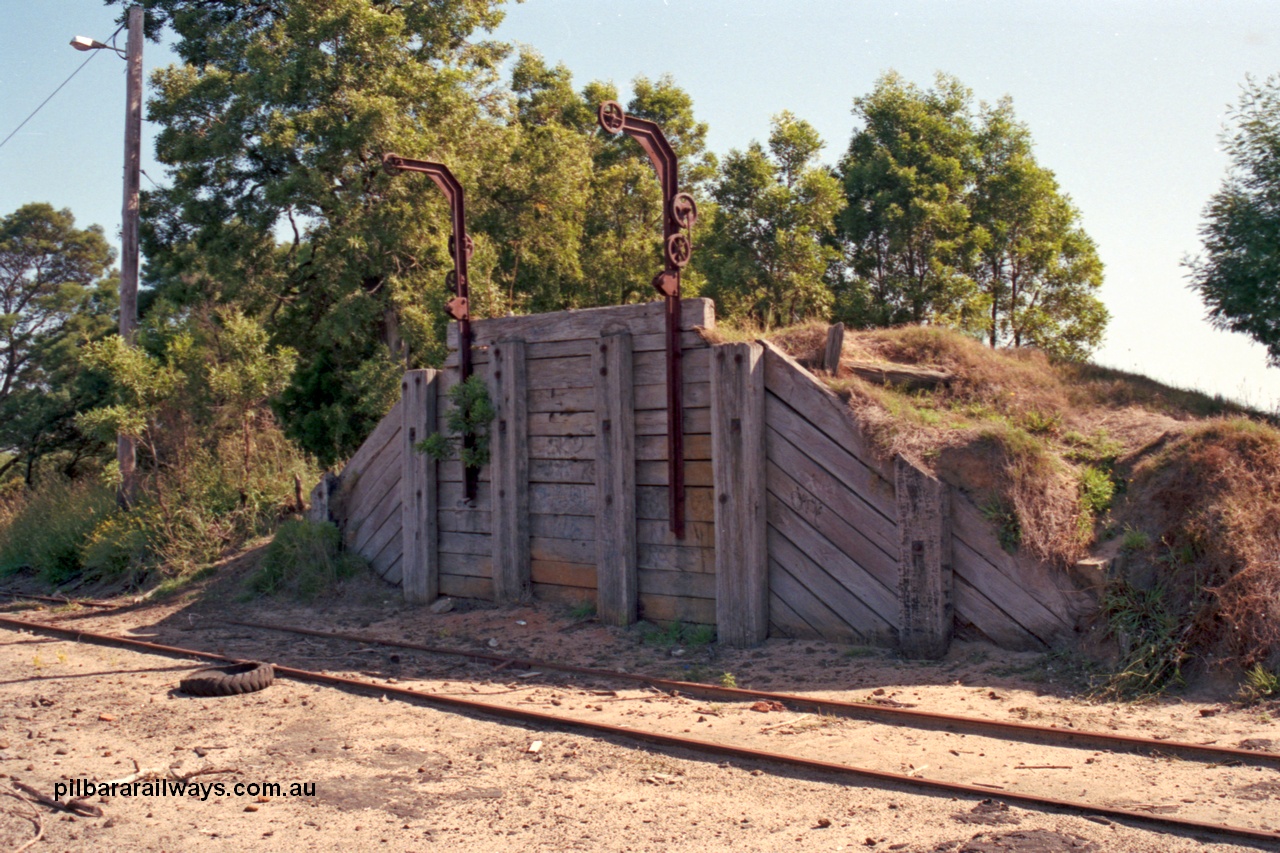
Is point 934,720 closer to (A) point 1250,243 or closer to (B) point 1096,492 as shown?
(B) point 1096,492

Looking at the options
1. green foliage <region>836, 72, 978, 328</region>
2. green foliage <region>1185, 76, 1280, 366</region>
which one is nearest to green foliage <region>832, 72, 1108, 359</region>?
green foliage <region>836, 72, 978, 328</region>

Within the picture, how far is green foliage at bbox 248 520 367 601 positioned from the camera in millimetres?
11812

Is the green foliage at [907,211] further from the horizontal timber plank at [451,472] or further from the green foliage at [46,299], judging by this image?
the green foliage at [46,299]

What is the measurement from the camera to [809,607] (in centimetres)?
824

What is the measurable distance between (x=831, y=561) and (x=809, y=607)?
0.45 meters

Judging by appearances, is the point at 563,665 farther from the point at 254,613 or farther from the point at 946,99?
the point at 946,99

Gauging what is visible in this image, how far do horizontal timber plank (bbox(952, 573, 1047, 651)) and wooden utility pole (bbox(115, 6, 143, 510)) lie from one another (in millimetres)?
11920

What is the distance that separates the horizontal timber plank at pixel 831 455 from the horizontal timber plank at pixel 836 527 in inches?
9.9

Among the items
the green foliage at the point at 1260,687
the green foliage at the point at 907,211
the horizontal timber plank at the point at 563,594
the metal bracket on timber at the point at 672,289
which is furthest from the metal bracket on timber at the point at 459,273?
the green foliage at the point at 907,211

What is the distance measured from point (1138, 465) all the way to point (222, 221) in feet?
53.9

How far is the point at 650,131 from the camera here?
29.7ft

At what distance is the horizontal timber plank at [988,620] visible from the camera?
720 centimetres

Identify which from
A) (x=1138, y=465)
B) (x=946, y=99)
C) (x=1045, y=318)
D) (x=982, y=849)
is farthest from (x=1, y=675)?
(x=946, y=99)

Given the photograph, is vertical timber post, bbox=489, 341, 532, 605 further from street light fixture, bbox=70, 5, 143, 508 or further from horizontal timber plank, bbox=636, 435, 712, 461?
street light fixture, bbox=70, 5, 143, 508
